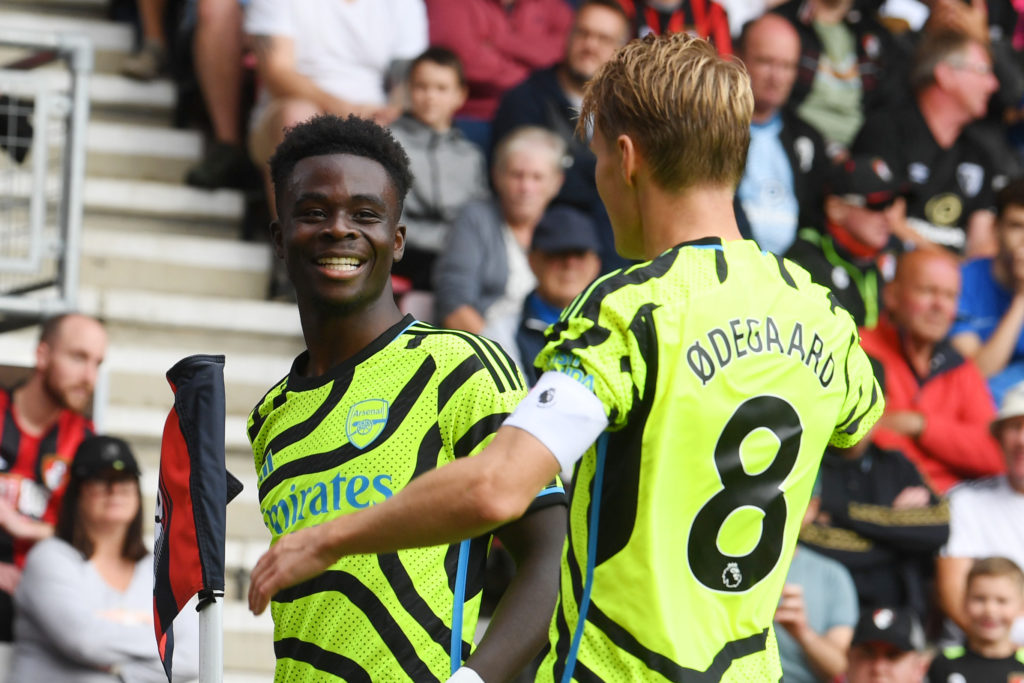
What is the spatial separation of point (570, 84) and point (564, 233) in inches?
52.0

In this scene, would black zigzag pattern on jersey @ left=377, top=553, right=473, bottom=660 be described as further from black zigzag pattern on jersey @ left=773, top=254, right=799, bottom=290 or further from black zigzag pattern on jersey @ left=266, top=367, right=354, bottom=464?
black zigzag pattern on jersey @ left=773, top=254, right=799, bottom=290

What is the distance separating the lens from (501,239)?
23.4ft

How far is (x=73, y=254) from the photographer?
653 cm

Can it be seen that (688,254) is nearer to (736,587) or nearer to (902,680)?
(736,587)

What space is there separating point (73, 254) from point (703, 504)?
4.67 meters

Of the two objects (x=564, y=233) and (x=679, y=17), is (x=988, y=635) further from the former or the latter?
(x=679, y=17)

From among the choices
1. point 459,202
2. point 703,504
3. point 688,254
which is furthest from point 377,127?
point 459,202

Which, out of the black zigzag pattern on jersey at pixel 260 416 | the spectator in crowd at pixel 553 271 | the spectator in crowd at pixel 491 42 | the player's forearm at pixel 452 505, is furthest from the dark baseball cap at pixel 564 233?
the player's forearm at pixel 452 505

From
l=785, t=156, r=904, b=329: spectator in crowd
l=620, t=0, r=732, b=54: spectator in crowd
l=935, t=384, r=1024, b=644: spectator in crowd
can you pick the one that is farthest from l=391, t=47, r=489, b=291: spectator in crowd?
l=935, t=384, r=1024, b=644: spectator in crowd

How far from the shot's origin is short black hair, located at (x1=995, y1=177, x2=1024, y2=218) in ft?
26.4

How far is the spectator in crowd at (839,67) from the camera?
29.6ft

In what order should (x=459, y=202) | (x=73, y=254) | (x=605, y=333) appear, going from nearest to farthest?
(x=605, y=333) → (x=73, y=254) → (x=459, y=202)

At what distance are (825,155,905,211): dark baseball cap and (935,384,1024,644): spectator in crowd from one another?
130 centimetres

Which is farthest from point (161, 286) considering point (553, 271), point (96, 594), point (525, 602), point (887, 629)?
point (525, 602)
